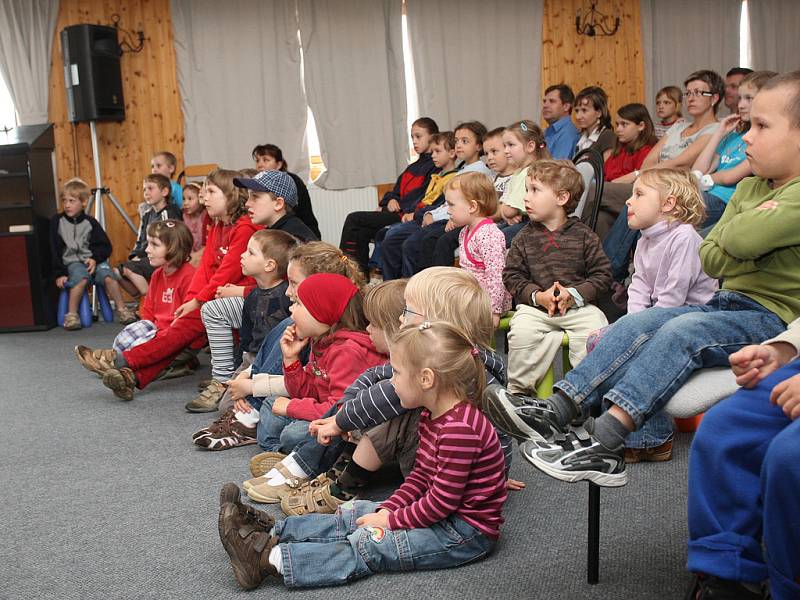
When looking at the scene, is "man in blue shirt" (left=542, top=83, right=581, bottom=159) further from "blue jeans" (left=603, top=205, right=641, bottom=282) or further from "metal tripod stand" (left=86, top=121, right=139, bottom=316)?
"metal tripod stand" (left=86, top=121, right=139, bottom=316)

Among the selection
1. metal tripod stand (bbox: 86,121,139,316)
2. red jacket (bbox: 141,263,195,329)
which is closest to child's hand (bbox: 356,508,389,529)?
red jacket (bbox: 141,263,195,329)

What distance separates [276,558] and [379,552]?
23 cm

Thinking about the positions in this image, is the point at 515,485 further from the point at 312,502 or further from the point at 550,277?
the point at 550,277

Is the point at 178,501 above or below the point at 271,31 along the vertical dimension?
below

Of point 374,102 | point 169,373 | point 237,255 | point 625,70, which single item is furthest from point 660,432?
point 625,70

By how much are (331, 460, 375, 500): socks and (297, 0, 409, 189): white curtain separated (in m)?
5.39

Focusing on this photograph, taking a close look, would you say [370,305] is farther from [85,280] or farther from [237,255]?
[85,280]

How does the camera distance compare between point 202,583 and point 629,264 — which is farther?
point 629,264

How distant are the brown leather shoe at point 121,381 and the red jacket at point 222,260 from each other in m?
0.45

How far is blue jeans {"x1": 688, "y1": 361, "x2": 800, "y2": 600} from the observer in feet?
4.52

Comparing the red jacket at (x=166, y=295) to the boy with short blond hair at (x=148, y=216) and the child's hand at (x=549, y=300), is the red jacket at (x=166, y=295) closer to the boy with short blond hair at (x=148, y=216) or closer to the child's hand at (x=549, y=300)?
the boy with short blond hair at (x=148, y=216)

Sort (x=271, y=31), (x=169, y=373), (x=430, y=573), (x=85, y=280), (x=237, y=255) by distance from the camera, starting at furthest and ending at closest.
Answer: (x=271, y=31)
(x=85, y=280)
(x=169, y=373)
(x=237, y=255)
(x=430, y=573)

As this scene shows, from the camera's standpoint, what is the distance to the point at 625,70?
8000 millimetres

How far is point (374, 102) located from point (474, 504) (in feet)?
19.8
